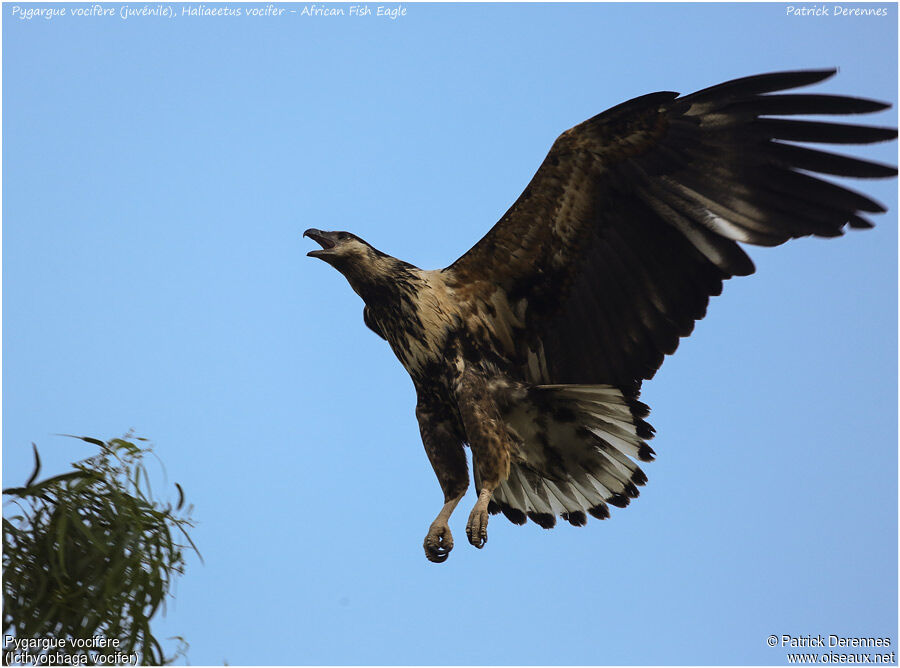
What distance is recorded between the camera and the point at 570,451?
5.45m

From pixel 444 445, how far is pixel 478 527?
0.71m

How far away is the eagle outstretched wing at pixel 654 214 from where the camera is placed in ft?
15.5

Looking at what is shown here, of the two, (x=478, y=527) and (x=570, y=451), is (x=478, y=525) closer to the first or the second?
(x=478, y=527)

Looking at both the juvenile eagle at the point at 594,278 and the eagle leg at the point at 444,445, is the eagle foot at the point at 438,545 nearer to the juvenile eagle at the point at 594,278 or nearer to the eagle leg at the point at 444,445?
the juvenile eagle at the point at 594,278

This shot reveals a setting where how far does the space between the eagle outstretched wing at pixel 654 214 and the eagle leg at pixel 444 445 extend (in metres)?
0.61

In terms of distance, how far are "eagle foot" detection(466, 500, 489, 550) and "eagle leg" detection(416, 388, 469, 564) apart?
398 mm

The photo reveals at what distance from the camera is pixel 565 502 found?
562 centimetres

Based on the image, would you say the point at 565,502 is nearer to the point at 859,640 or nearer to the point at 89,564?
the point at 859,640

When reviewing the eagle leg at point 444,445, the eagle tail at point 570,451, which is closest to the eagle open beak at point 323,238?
the eagle leg at point 444,445

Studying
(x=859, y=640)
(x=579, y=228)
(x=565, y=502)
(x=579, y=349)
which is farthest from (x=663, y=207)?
(x=859, y=640)

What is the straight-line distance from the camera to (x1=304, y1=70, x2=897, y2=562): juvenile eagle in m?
4.78

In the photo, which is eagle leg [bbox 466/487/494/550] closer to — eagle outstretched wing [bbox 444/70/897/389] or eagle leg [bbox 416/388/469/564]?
eagle leg [bbox 416/388/469/564]

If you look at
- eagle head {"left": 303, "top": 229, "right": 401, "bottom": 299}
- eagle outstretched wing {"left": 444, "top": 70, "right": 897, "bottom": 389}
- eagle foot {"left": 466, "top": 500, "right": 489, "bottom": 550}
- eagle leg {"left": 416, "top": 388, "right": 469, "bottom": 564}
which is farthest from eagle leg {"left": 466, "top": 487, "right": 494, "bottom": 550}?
eagle head {"left": 303, "top": 229, "right": 401, "bottom": 299}

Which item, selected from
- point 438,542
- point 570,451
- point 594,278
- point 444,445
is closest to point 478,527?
point 438,542
